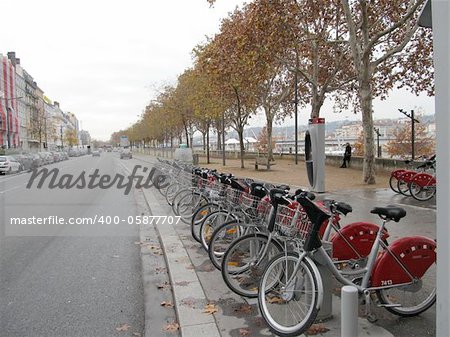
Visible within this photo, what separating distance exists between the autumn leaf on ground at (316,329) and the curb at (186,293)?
0.78 meters

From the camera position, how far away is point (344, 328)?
254 centimetres

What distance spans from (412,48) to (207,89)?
13415mm

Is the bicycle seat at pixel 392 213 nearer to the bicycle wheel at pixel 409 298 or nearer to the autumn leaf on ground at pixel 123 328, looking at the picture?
the bicycle wheel at pixel 409 298

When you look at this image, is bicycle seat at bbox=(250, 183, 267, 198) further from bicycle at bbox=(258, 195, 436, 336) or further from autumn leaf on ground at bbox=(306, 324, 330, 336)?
autumn leaf on ground at bbox=(306, 324, 330, 336)

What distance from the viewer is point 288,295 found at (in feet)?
12.5

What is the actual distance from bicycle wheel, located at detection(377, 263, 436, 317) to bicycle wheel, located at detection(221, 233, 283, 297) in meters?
1.09

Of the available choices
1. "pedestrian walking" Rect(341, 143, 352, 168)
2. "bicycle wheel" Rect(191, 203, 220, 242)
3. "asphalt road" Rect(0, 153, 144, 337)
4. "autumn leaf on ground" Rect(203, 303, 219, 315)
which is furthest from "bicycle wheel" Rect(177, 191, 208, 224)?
"pedestrian walking" Rect(341, 143, 352, 168)

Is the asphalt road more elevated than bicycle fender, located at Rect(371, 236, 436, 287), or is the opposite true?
bicycle fender, located at Rect(371, 236, 436, 287)

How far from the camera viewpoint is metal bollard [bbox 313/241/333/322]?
3.75 meters

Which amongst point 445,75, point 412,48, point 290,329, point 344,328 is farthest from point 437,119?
point 412,48

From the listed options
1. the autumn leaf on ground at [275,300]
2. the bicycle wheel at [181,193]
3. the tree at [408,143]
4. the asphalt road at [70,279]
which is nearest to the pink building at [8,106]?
the tree at [408,143]

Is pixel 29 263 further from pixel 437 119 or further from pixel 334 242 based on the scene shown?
pixel 437 119

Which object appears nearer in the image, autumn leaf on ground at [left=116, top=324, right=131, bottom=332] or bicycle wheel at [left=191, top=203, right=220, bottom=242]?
autumn leaf on ground at [left=116, top=324, right=131, bottom=332]

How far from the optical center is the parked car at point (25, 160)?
3383cm
